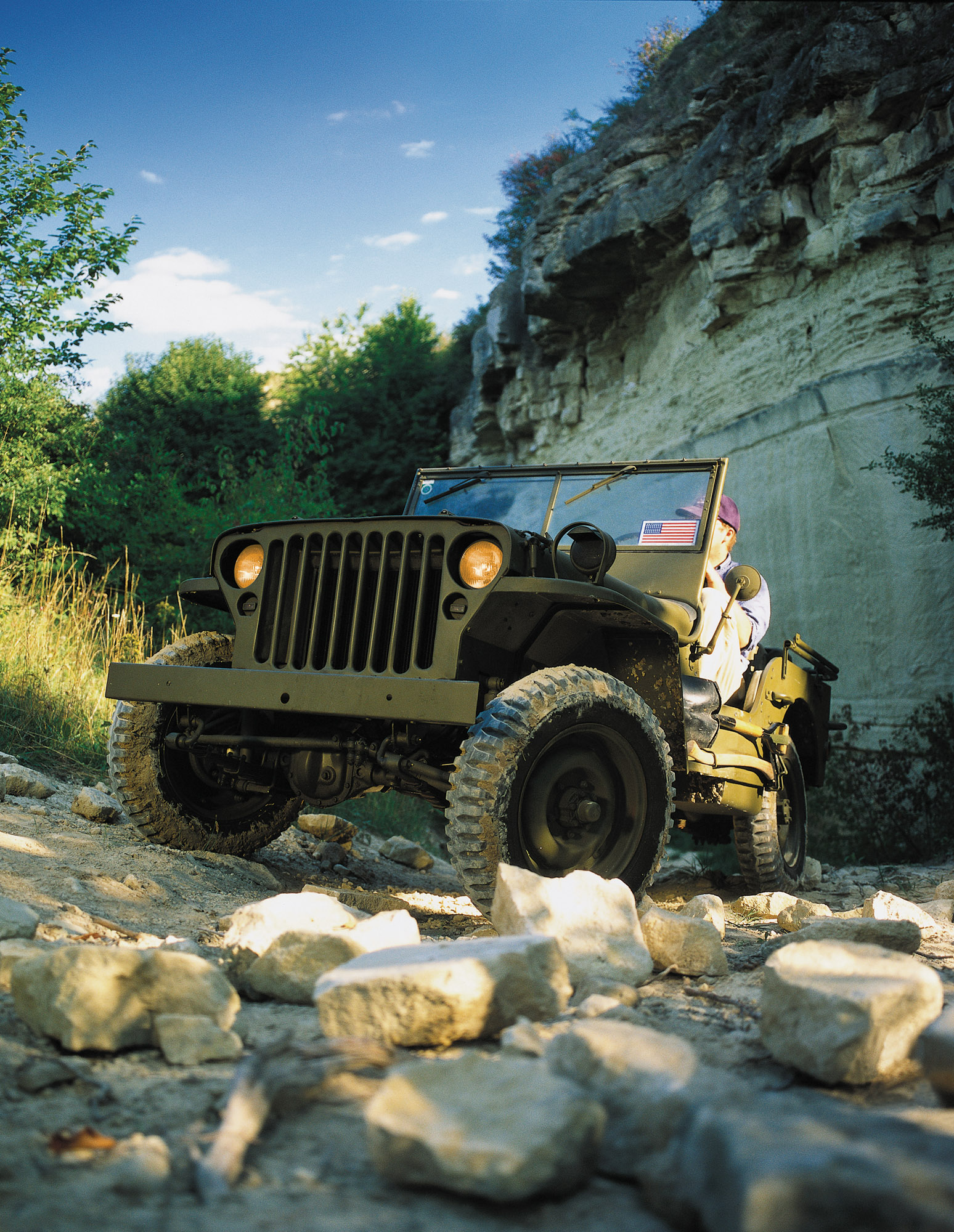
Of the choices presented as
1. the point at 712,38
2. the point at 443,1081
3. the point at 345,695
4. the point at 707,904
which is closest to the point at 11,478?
the point at 345,695

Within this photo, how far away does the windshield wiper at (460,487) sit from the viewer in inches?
202

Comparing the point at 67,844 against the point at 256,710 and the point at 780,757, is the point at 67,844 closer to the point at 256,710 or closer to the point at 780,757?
the point at 256,710

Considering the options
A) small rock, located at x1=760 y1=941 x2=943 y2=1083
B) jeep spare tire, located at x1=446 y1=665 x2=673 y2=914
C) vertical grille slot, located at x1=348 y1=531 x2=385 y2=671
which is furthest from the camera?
vertical grille slot, located at x1=348 y1=531 x2=385 y2=671

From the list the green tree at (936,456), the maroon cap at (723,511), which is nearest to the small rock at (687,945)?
the maroon cap at (723,511)

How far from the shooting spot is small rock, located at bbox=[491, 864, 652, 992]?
2584 mm

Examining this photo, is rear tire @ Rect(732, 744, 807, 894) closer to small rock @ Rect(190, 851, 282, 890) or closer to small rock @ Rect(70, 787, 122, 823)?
small rock @ Rect(190, 851, 282, 890)

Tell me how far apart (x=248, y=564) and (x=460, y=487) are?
5.32ft

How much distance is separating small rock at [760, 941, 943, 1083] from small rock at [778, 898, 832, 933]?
6.05ft

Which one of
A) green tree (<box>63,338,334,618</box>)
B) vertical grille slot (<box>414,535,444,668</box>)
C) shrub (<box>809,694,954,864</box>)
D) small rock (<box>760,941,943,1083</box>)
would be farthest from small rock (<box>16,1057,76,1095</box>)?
green tree (<box>63,338,334,618</box>)

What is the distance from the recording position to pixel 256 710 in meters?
3.82

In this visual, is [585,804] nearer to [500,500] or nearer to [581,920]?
[581,920]

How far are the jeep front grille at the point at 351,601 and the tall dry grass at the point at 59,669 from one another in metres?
1.92

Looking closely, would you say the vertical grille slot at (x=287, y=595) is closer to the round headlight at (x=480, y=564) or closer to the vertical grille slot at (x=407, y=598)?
the vertical grille slot at (x=407, y=598)

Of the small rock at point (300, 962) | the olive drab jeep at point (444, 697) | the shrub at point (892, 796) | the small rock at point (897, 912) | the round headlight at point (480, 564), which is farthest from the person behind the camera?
the shrub at point (892, 796)
